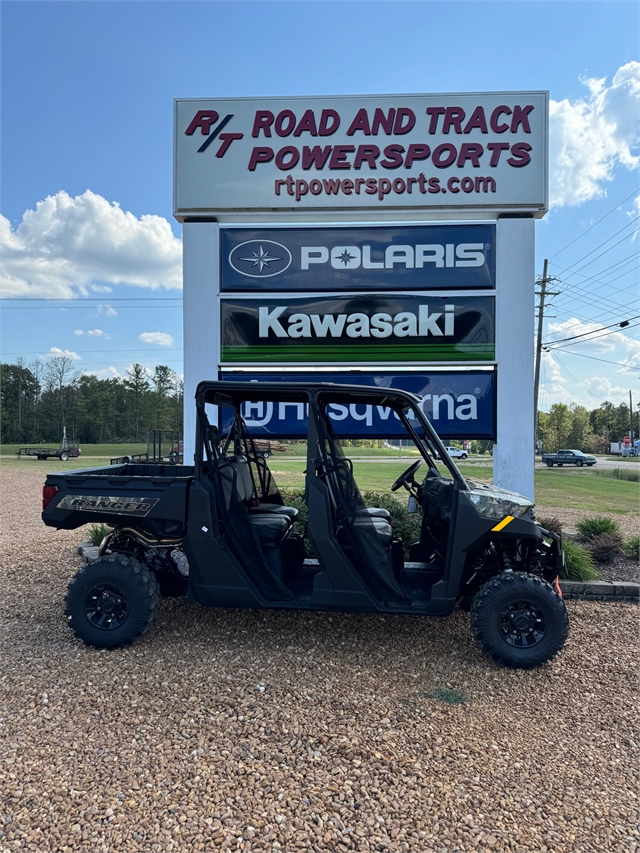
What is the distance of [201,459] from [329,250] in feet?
12.8

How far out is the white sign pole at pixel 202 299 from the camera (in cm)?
698

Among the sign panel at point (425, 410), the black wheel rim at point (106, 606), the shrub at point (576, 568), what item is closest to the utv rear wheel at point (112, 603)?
the black wheel rim at point (106, 606)

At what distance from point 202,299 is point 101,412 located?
55969mm

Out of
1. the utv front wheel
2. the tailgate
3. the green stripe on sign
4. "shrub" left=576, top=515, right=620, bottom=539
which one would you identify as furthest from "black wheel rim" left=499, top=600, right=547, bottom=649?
"shrub" left=576, top=515, right=620, bottom=539

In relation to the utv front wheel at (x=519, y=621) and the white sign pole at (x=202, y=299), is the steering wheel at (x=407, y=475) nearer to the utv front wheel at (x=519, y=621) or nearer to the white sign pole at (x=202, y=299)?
the utv front wheel at (x=519, y=621)

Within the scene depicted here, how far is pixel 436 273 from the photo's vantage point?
270 inches

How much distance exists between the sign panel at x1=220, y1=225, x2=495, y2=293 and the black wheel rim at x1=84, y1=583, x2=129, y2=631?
4.17m

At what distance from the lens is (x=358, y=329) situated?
22.7 ft

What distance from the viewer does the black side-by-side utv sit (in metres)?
3.85

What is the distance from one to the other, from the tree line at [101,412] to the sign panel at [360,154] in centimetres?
4646

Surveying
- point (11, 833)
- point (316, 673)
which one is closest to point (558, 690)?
point (316, 673)

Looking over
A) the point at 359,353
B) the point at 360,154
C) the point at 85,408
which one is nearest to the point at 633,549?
the point at 359,353

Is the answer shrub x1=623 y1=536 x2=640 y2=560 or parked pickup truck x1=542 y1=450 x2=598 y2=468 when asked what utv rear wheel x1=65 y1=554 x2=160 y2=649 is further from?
parked pickup truck x1=542 y1=450 x2=598 y2=468

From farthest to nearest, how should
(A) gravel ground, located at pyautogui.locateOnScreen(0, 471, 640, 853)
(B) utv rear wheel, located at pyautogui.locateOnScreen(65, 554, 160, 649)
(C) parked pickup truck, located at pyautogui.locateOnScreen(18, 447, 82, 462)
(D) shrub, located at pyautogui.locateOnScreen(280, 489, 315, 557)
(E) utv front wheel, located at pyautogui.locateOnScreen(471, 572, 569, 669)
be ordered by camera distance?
(C) parked pickup truck, located at pyautogui.locateOnScreen(18, 447, 82, 462) → (D) shrub, located at pyautogui.locateOnScreen(280, 489, 315, 557) → (B) utv rear wheel, located at pyautogui.locateOnScreen(65, 554, 160, 649) → (E) utv front wheel, located at pyautogui.locateOnScreen(471, 572, 569, 669) → (A) gravel ground, located at pyautogui.locateOnScreen(0, 471, 640, 853)
